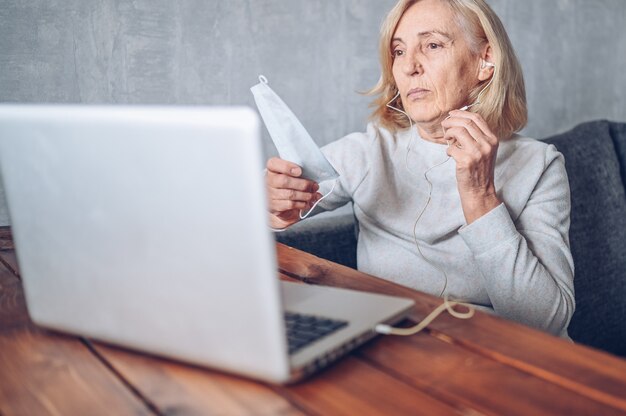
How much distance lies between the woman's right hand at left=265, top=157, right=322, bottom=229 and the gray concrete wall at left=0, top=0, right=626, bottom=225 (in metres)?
0.55

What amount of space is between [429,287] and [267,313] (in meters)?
0.87

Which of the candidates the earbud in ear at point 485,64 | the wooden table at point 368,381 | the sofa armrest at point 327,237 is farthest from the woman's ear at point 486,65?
the wooden table at point 368,381

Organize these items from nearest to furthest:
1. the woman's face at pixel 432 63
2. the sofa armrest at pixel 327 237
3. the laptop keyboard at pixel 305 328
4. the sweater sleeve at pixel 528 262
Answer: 1. the laptop keyboard at pixel 305 328
2. the sweater sleeve at pixel 528 262
3. the woman's face at pixel 432 63
4. the sofa armrest at pixel 327 237

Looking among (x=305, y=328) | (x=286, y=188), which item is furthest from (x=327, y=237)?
(x=305, y=328)

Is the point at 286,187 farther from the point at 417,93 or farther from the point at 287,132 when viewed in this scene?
the point at 417,93

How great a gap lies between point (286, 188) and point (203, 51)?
624mm

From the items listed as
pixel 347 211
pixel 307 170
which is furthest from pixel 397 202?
pixel 347 211

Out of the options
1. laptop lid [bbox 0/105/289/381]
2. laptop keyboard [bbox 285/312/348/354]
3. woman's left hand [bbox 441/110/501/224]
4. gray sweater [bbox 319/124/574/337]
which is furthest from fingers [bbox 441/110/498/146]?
laptop lid [bbox 0/105/289/381]

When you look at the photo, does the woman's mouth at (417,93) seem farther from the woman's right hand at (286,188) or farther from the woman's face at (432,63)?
the woman's right hand at (286,188)

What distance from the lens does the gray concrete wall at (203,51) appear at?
154 centimetres

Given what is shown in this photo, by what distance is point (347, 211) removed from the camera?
2.07 metres

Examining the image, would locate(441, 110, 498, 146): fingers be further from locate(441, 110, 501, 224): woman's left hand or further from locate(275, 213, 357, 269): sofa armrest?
locate(275, 213, 357, 269): sofa armrest

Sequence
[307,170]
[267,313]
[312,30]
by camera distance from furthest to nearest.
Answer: [312,30], [307,170], [267,313]

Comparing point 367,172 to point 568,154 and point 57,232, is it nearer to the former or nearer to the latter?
point 568,154
